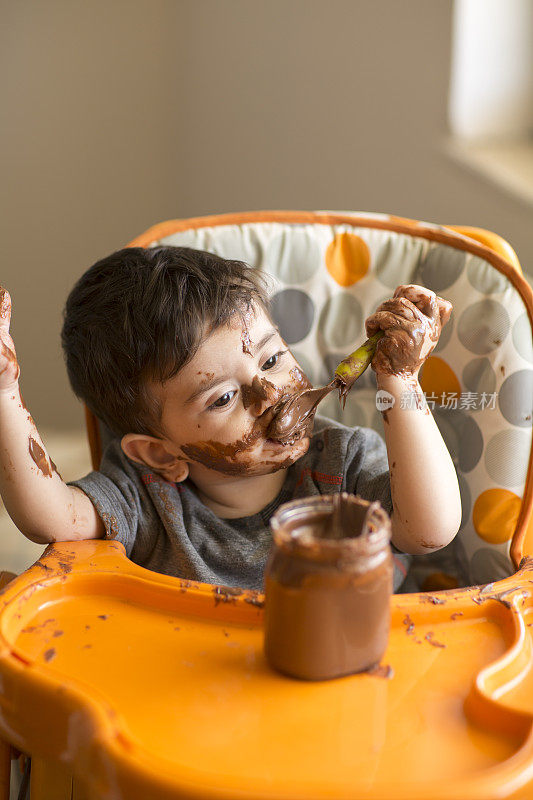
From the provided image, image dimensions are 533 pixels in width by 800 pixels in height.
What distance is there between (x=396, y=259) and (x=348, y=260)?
0.22ft

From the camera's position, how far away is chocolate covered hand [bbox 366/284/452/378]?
940mm

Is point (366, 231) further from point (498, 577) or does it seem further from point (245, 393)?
point (498, 577)

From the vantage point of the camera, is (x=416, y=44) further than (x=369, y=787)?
Yes

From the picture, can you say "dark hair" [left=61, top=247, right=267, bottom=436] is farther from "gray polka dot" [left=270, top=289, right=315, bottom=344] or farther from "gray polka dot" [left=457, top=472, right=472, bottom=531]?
"gray polka dot" [left=457, top=472, right=472, bottom=531]

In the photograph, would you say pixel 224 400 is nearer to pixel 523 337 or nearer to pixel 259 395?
pixel 259 395

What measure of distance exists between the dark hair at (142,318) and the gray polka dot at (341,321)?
5.2 inches

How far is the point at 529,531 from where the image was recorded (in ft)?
3.57

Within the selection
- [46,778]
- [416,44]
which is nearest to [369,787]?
[46,778]

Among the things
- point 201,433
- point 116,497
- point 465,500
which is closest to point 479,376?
point 465,500

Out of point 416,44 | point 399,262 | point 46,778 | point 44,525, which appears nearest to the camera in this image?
point 46,778

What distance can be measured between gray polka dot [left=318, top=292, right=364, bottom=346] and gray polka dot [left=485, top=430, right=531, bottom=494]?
0.26 m

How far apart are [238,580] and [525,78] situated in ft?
4.47

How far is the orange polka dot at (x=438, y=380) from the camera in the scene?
1154 mm

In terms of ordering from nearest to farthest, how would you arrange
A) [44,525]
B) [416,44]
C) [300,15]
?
[44,525], [416,44], [300,15]
